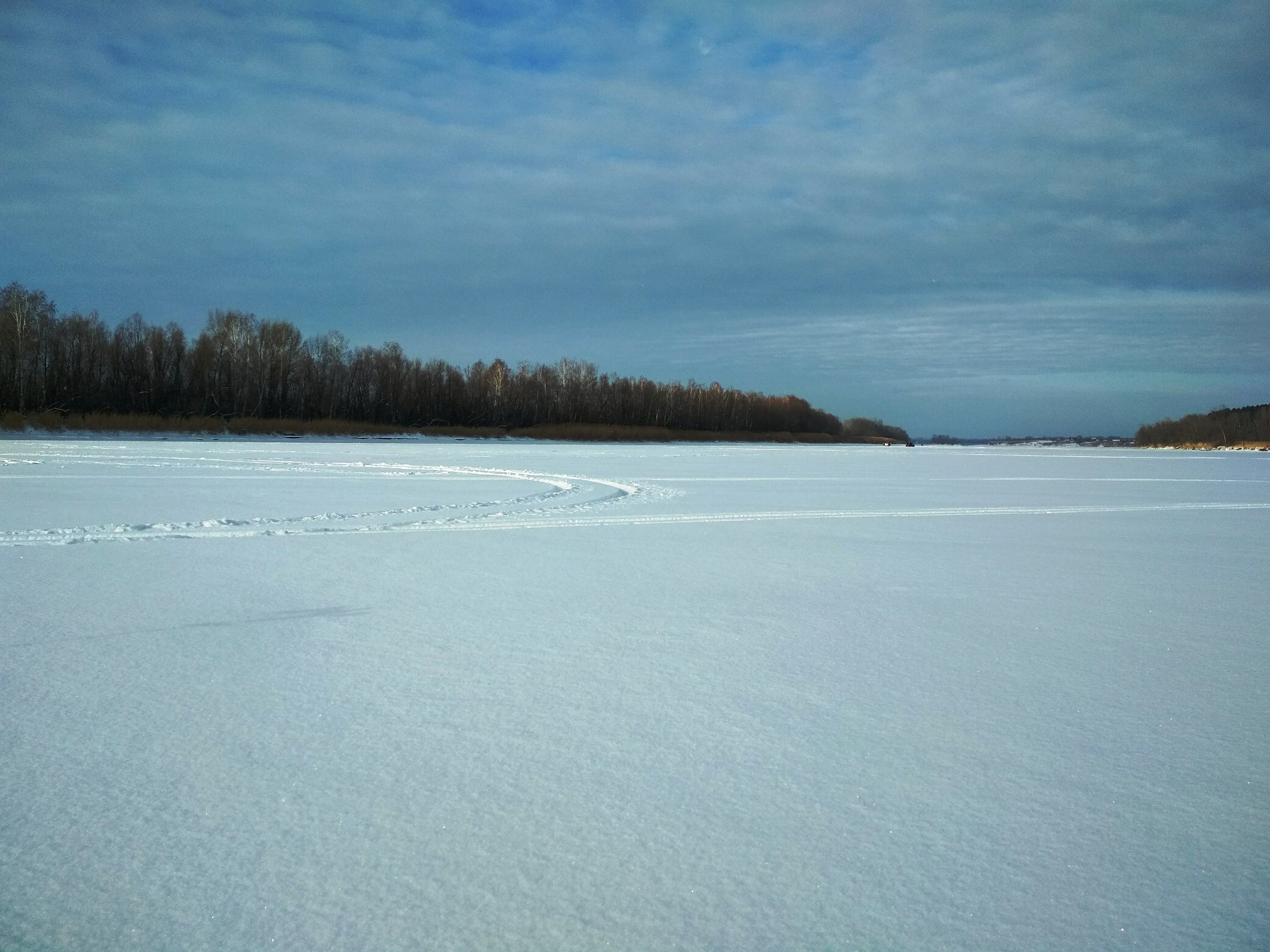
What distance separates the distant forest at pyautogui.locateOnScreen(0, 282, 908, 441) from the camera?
4116 cm

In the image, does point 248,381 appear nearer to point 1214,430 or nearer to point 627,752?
point 627,752

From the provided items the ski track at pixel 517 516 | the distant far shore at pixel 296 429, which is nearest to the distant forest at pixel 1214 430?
the distant far shore at pixel 296 429

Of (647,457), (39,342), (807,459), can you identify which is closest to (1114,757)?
(647,457)

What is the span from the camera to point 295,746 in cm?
219

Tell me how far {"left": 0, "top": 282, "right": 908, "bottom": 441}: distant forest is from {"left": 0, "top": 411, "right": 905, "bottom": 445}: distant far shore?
228cm

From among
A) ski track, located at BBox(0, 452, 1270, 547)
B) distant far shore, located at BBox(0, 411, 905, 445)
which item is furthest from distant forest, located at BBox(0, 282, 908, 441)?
ski track, located at BBox(0, 452, 1270, 547)

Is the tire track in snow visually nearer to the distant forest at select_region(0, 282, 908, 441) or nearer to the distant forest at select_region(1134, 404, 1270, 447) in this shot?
the distant forest at select_region(0, 282, 908, 441)

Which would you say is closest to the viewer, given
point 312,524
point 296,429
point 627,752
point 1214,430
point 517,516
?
point 627,752

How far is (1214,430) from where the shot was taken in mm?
75562

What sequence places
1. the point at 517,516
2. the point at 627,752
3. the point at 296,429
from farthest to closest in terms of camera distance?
the point at 296,429 < the point at 517,516 < the point at 627,752

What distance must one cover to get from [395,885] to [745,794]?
0.77 meters

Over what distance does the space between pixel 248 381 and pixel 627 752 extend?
166 ft

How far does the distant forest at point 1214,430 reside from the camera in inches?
2820

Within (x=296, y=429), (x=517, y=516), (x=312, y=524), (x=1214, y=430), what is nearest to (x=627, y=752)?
(x=312, y=524)
